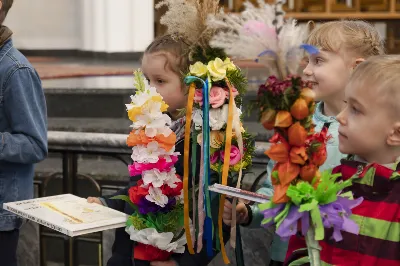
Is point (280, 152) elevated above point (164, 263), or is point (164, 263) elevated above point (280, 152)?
point (280, 152)

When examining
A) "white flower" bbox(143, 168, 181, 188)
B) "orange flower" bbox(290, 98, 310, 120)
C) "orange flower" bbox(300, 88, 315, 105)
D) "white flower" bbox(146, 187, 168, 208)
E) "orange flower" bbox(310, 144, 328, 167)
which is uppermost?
"orange flower" bbox(300, 88, 315, 105)

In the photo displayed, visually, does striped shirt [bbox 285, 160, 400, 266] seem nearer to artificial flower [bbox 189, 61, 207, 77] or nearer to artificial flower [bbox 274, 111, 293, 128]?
artificial flower [bbox 274, 111, 293, 128]

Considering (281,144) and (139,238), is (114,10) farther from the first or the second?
(281,144)

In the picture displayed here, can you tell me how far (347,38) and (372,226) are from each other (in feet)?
2.44

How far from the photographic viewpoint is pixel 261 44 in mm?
1658

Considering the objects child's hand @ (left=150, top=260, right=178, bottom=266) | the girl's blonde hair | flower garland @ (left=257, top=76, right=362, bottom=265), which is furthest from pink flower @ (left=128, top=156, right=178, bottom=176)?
flower garland @ (left=257, top=76, right=362, bottom=265)

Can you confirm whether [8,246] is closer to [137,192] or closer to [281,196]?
[137,192]

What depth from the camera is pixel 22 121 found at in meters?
2.74

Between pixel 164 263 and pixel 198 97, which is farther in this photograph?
pixel 164 263

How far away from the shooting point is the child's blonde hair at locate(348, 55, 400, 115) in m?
1.82

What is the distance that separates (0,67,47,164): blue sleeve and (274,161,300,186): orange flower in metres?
1.28

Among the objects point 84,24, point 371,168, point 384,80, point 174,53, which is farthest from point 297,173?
point 84,24

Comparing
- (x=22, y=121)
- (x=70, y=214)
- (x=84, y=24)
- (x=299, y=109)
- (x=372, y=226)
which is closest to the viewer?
(x=299, y=109)

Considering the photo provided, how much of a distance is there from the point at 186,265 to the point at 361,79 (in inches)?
32.9
